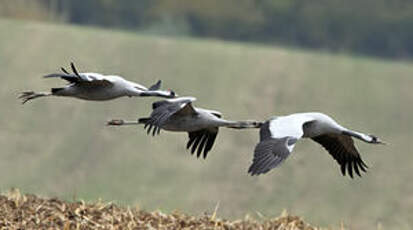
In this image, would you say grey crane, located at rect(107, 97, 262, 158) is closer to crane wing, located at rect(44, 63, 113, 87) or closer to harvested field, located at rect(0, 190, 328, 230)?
crane wing, located at rect(44, 63, 113, 87)

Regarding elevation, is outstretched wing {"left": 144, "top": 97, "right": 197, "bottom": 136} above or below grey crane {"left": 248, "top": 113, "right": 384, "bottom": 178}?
above

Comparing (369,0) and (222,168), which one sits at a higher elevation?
(369,0)

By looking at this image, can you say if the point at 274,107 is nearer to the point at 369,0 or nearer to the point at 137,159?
the point at 137,159

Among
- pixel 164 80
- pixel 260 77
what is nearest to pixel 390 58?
pixel 260 77

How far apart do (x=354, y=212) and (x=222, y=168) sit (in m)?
2.86

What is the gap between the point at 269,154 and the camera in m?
6.04

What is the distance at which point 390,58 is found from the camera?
89.9 ft

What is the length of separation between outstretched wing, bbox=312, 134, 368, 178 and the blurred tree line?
66.7 ft

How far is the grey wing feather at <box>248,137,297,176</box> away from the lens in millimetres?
5938

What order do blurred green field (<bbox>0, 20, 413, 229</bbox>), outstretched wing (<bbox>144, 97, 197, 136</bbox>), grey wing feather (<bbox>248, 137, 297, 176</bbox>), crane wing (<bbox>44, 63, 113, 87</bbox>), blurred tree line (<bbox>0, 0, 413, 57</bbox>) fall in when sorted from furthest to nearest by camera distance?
blurred tree line (<bbox>0, 0, 413, 57</bbox>) < blurred green field (<bbox>0, 20, 413, 229</bbox>) < crane wing (<bbox>44, 63, 113, 87</bbox>) < outstretched wing (<bbox>144, 97, 197, 136</bbox>) < grey wing feather (<bbox>248, 137, 297, 176</bbox>)

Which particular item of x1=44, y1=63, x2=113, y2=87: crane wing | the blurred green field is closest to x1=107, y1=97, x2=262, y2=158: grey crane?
x1=44, y1=63, x2=113, y2=87: crane wing

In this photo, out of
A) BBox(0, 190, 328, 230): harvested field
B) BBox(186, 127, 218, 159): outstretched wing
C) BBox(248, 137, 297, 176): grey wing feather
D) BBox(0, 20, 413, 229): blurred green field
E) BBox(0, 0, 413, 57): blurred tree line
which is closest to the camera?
BBox(248, 137, 297, 176): grey wing feather

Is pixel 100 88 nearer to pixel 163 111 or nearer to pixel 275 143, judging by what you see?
pixel 163 111

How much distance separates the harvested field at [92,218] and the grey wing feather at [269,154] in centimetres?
134
